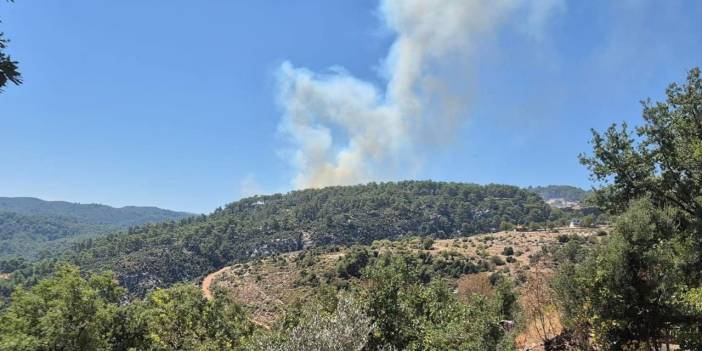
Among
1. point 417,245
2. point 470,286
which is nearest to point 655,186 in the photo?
point 470,286

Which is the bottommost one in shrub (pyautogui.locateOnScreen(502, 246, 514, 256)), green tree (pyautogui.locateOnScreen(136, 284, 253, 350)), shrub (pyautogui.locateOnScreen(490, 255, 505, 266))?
green tree (pyautogui.locateOnScreen(136, 284, 253, 350))

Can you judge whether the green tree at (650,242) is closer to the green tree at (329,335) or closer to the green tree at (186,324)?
the green tree at (329,335)

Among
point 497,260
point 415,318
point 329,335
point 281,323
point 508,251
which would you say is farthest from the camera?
point 508,251

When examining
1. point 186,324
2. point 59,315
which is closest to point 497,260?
point 186,324

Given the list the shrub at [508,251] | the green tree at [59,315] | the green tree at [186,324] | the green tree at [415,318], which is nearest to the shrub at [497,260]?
the shrub at [508,251]

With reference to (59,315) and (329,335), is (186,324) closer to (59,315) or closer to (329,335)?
(59,315)

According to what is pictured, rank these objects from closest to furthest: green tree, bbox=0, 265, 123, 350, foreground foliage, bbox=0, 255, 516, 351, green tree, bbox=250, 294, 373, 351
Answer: green tree, bbox=250, 294, 373, 351 < foreground foliage, bbox=0, 255, 516, 351 < green tree, bbox=0, 265, 123, 350

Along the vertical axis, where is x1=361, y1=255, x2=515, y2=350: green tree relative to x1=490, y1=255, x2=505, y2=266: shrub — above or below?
below

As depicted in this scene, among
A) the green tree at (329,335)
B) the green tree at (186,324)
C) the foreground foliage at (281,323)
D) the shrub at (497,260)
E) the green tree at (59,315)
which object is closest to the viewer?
the green tree at (329,335)

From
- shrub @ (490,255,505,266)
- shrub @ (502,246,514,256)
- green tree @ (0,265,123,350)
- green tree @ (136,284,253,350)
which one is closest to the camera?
green tree @ (0,265,123,350)

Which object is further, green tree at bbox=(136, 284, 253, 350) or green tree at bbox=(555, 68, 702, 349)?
green tree at bbox=(136, 284, 253, 350)

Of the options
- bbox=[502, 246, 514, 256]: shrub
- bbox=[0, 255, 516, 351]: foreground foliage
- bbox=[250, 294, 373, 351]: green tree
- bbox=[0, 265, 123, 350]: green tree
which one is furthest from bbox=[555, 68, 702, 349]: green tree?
bbox=[502, 246, 514, 256]: shrub

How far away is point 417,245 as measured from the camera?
139 metres

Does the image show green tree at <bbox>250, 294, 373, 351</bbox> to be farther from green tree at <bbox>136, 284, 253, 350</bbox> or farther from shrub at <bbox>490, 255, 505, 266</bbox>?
shrub at <bbox>490, 255, 505, 266</bbox>
